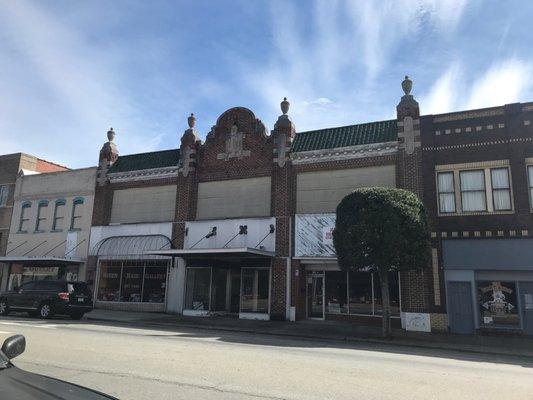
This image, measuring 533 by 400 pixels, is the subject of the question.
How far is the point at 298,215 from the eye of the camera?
22.8m

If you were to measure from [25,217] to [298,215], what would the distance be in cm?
1958

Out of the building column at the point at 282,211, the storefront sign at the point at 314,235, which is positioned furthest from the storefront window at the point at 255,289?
the storefront sign at the point at 314,235

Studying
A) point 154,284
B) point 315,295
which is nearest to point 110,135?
point 154,284

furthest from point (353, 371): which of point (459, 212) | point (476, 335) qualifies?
point (459, 212)

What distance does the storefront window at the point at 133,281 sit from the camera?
25828mm

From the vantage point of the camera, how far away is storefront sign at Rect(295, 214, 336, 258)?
861 inches

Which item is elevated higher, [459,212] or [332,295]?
[459,212]

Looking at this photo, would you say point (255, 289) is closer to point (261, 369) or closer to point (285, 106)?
point (285, 106)

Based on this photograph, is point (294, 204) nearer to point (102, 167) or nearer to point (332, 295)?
point (332, 295)

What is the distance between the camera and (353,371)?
937 centimetres

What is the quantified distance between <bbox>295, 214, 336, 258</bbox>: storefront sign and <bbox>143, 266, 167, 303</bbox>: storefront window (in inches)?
315

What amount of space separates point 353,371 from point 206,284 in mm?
16084

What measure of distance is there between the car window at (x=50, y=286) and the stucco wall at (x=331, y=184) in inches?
440

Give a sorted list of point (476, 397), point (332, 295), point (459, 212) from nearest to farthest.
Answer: point (476, 397) → point (459, 212) → point (332, 295)
